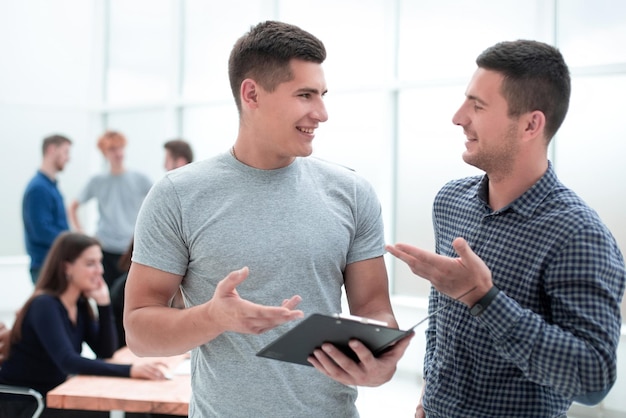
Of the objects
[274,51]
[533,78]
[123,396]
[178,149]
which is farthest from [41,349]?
[178,149]

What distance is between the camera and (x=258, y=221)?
1.74m

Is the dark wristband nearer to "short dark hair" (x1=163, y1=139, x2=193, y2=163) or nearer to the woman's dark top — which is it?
the woman's dark top

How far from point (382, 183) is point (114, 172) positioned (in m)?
2.55

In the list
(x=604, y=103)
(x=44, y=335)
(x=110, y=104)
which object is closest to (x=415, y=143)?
(x=604, y=103)

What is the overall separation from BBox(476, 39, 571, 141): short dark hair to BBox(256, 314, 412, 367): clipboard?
2.16ft

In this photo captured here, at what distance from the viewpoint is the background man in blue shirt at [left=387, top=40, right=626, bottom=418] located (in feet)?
4.86

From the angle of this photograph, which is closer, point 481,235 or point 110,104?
point 481,235

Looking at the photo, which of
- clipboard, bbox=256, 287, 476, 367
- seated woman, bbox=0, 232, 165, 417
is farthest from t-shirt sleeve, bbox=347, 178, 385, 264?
seated woman, bbox=0, 232, 165, 417

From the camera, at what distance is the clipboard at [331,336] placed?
1.38 meters

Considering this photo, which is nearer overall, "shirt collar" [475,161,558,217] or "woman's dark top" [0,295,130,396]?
"shirt collar" [475,161,558,217]

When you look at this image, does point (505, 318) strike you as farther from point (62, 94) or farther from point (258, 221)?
point (62, 94)

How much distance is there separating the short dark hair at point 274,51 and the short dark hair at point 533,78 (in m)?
0.46

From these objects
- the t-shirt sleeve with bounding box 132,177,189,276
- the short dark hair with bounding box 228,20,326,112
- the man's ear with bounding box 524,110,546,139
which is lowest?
the t-shirt sleeve with bounding box 132,177,189,276

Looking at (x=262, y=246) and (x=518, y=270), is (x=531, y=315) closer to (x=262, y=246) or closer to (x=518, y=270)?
(x=518, y=270)
